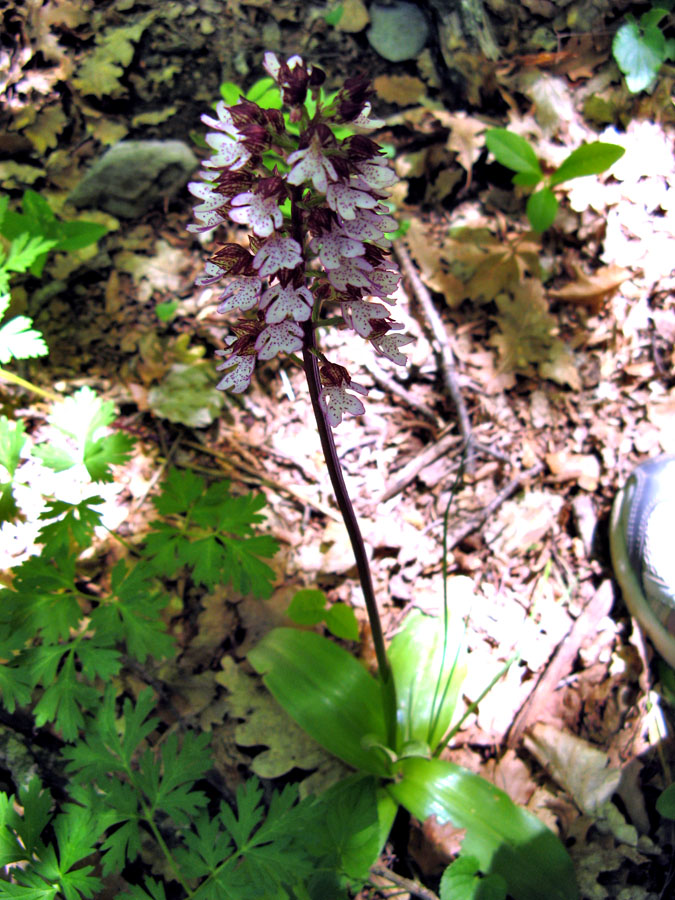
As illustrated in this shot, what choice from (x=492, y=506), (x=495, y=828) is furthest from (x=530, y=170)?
(x=495, y=828)

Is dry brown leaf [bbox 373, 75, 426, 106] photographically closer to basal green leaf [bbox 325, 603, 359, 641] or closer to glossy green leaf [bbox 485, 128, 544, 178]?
glossy green leaf [bbox 485, 128, 544, 178]

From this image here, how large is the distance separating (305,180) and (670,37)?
3.53m

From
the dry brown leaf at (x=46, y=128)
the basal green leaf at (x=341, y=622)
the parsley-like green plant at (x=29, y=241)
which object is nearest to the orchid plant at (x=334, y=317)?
the basal green leaf at (x=341, y=622)

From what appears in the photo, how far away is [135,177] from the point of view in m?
3.26

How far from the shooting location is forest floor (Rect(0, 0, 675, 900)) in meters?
2.21

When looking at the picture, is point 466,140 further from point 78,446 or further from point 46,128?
point 78,446

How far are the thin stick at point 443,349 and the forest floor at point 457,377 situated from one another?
0.10 feet

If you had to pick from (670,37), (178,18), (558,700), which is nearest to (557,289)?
(670,37)

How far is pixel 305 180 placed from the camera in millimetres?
1230

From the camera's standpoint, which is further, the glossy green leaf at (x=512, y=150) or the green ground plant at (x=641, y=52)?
the green ground plant at (x=641, y=52)

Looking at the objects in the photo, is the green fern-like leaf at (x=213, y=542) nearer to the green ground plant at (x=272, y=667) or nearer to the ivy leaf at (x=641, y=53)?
the green ground plant at (x=272, y=667)

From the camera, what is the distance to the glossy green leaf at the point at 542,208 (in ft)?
9.89

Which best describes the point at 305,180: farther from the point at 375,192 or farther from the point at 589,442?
the point at 589,442

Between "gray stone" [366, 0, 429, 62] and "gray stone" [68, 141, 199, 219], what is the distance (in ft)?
4.43
